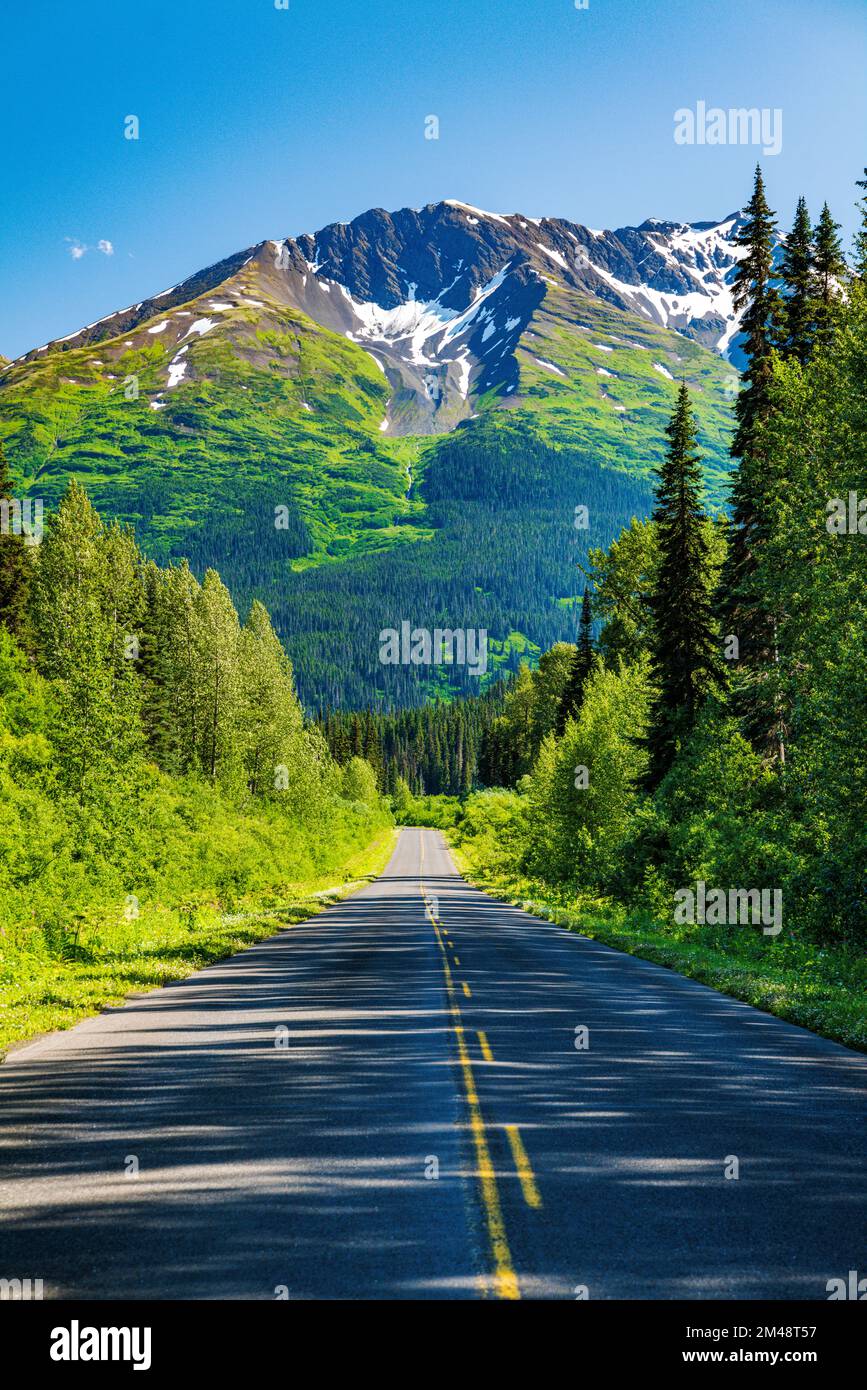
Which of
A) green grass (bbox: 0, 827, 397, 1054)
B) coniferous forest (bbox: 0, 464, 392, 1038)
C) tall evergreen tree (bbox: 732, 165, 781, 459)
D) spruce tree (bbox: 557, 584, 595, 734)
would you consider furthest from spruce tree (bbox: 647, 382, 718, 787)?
spruce tree (bbox: 557, 584, 595, 734)

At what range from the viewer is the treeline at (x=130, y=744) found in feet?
81.6

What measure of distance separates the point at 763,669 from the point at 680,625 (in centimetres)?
969

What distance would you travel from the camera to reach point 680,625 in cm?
3372

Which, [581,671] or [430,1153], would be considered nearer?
[430,1153]

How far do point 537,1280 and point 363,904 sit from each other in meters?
38.8

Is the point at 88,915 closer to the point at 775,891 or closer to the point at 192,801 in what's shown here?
the point at 192,801

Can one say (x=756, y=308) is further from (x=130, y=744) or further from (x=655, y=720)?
(x=130, y=744)

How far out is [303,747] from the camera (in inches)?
2512

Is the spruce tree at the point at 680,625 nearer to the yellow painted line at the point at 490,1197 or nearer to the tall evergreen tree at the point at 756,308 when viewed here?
the tall evergreen tree at the point at 756,308

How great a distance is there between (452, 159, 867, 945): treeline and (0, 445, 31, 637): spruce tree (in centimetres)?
2705

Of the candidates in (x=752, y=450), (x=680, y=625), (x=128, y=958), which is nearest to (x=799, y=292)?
(x=752, y=450)

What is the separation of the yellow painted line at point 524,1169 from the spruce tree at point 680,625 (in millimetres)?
24115

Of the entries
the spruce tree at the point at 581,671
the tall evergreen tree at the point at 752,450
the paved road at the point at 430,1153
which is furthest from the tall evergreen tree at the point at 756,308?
the spruce tree at the point at 581,671
